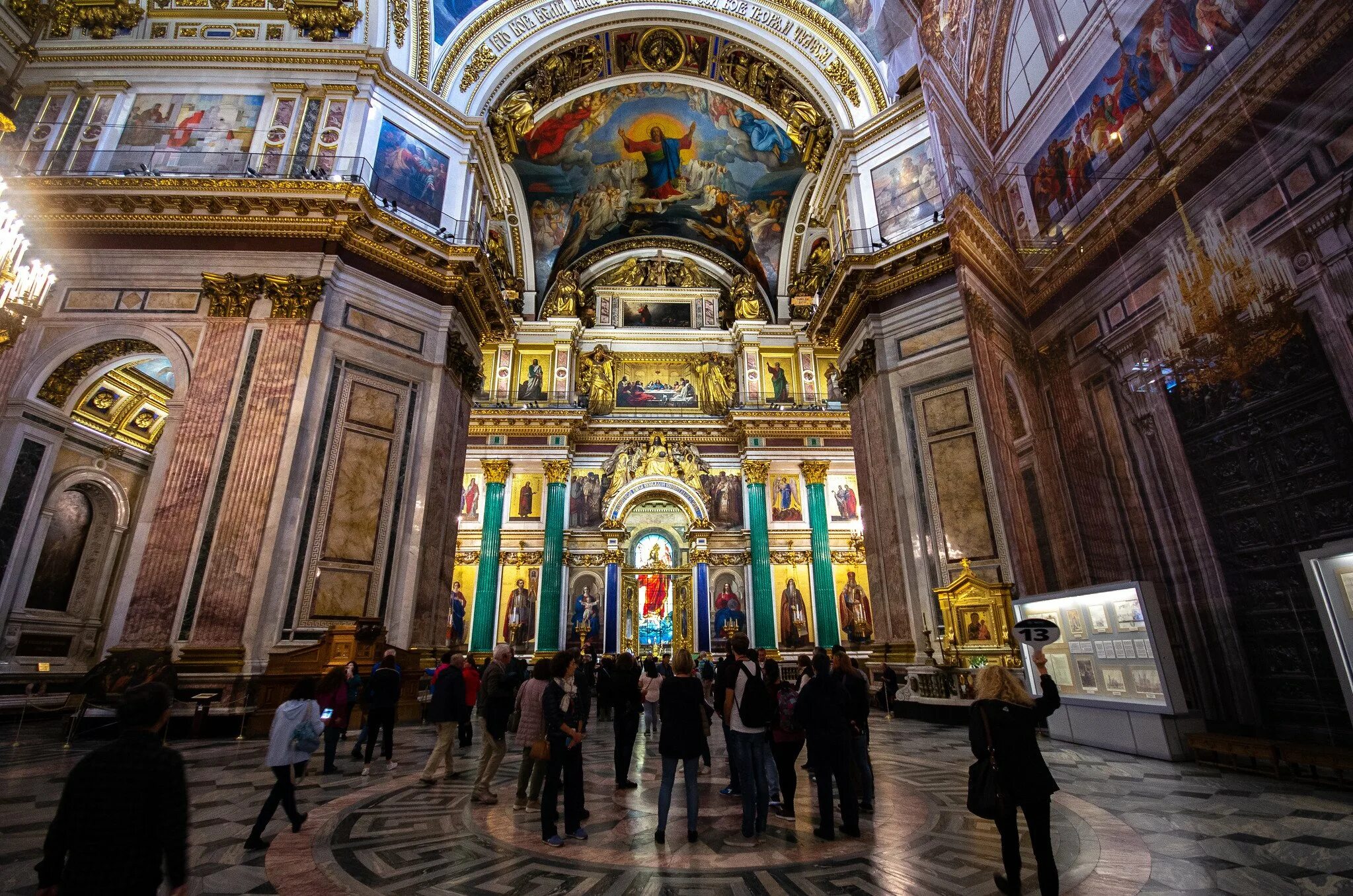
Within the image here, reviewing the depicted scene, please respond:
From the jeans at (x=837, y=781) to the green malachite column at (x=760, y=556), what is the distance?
51.2ft

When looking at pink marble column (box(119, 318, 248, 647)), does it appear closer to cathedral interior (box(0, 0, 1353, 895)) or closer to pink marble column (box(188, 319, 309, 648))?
cathedral interior (box(0, 0, 1353, 895))

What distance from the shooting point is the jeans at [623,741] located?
5.54 metres

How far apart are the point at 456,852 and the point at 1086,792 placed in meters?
4.55

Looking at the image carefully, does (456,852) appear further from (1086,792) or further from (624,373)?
(624,373)

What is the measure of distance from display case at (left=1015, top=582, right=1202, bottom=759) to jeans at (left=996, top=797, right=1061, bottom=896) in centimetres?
208

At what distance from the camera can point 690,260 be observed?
24.8 m

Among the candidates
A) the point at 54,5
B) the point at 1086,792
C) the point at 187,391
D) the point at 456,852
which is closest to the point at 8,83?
the point at 54,5

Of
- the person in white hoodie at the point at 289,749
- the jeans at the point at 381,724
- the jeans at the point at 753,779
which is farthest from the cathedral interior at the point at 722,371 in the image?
the jeans at the point at 381,724

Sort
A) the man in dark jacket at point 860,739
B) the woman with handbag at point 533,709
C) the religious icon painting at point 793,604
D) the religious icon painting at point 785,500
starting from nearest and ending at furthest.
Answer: the woman with handbag at point 533,709 → the man in dark jacket at point 860,739 → the religious icon painting at point 793,604 → the religious icon painting at point 785,500

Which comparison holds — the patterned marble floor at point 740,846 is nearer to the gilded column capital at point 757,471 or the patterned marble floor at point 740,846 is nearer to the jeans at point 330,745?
the jeans at point 330,745

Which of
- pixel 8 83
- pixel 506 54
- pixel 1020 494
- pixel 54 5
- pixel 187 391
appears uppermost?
pixel 506 54

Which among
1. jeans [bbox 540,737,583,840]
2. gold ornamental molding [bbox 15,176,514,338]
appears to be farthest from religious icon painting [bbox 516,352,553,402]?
jeans [bbox 540,737,583,840]

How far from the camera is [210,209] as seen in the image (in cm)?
1019

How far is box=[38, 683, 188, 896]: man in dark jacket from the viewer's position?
1705 mm
